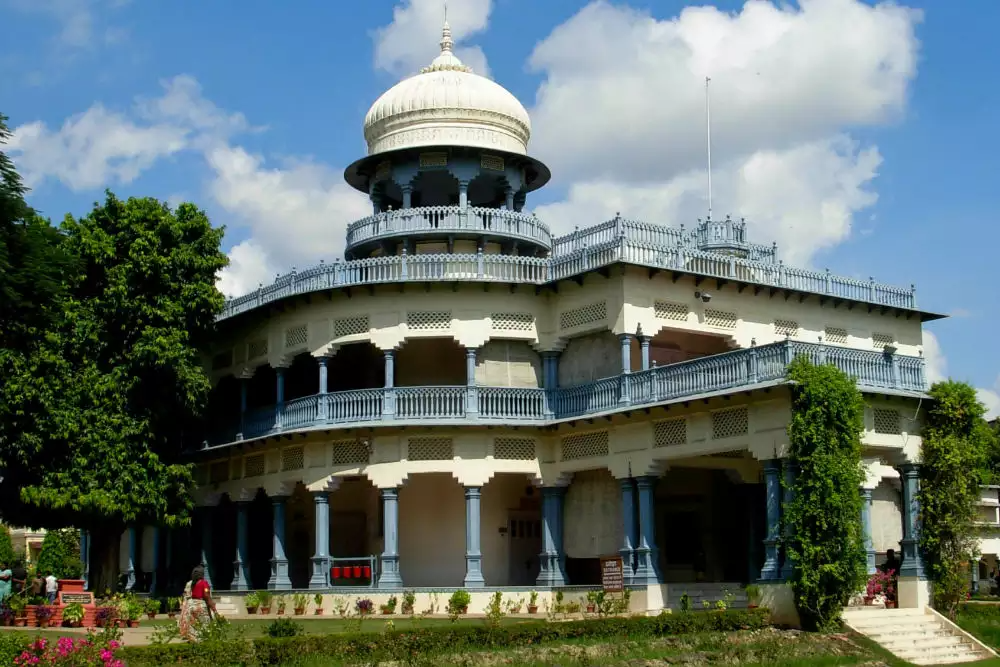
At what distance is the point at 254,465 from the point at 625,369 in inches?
470

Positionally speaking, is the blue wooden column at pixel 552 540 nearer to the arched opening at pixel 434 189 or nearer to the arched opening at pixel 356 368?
the arched opening at pixel 356 368

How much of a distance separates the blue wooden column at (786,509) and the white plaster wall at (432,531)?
34.0 ft

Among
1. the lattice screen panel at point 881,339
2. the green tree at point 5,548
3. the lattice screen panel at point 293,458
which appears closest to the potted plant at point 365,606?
the lattice screen panel at point 293,458

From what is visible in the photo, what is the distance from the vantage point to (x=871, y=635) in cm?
2627

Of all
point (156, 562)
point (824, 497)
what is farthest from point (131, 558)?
point (824, 497)

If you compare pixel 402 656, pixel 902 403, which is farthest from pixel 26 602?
pixel 902 403

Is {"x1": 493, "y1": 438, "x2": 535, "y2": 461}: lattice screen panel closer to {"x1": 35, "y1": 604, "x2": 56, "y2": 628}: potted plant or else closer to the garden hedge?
the garden hedge

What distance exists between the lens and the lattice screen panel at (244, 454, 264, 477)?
122ft

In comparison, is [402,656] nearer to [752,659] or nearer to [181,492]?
[752,659]

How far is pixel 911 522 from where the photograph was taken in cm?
2922

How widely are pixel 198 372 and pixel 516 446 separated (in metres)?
8.72

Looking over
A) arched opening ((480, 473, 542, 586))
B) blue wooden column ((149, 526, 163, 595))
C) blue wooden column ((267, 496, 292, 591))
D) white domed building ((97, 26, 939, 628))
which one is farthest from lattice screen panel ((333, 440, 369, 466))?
blue wooden column ((149, 526, 163, 595))

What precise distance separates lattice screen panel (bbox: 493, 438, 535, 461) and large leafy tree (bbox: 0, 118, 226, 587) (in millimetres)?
8093

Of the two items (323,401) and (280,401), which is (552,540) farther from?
(280,401)
